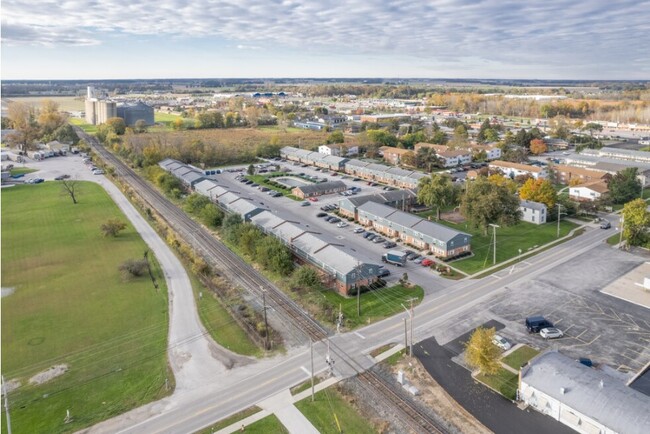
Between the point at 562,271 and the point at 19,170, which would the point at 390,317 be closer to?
the point at 562,271

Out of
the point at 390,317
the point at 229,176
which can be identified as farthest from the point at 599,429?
the point at 229,176

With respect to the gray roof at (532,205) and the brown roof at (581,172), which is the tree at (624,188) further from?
the gray roof at (532,205)

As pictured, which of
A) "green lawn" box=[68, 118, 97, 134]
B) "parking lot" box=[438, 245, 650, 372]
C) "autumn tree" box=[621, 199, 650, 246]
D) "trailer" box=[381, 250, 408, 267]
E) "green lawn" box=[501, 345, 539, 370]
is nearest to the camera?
"green lawn" box=[501, 345, 539, 370]

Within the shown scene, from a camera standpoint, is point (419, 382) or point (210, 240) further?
point (210, 240)

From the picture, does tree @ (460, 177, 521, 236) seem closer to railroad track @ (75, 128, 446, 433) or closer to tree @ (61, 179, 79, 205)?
railroad track @ (75, 128, 446, 433)

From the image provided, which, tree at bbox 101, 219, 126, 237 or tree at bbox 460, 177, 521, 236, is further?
tree at bbox 101, 219, 126, 237

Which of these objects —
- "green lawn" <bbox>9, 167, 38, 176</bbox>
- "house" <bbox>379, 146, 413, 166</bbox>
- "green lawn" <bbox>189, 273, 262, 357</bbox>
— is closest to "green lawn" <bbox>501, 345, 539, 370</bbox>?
"green lawn" <bbox>189, 273, 262, 357</bbox>

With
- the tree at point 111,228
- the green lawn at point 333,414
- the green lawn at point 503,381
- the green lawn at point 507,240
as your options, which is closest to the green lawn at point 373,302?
the green lawn at point 333,414
